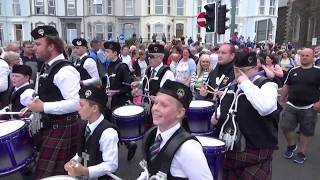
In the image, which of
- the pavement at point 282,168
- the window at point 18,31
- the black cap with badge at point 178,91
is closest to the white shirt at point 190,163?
the black cap with badge at point 178,91

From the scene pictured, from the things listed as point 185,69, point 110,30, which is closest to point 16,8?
point 110,30

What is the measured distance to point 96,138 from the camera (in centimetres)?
279

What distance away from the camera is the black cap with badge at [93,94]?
2.87m

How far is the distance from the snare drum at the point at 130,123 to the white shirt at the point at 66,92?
143cm

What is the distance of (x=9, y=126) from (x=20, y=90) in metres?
0.99

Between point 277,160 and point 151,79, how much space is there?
7.87 feet

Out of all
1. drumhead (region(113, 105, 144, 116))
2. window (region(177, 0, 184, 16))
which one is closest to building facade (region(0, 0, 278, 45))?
window (region(177, 0, 184, 16))

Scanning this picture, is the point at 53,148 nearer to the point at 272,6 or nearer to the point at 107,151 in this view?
the point at 107,151

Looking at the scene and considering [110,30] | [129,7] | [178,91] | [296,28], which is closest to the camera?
[178,91]

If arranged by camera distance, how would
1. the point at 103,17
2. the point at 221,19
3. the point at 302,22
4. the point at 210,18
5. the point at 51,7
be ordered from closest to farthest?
the point at 221,19 → the point at 210,18 → the point at 302,22 → the point at 103,17 → the point at 51,7

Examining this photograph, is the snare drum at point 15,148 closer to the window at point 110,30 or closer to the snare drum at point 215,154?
the snare drum at point 215,154

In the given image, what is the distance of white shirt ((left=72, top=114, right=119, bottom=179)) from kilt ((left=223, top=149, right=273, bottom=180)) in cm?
103

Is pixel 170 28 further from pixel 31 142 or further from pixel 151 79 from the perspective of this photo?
pixel 31 142

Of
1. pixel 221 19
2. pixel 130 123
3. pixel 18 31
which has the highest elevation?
pixel 18 31
